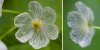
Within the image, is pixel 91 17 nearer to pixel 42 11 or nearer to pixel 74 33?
pixel 74 33

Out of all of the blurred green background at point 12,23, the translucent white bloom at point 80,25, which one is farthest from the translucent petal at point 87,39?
the blurred green background at point 12,23

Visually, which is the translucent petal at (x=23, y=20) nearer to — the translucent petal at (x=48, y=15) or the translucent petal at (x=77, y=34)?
the translucent petal at (x=48, y=15)

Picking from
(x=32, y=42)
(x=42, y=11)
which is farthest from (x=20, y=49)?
(x=42, y=11)

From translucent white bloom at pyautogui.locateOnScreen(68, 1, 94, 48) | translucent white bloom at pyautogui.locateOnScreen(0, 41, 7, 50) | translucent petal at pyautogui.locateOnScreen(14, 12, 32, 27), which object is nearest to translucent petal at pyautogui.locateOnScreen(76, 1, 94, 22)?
translucent white bloom at pyautogui.locateOnScreen(68, 1, 94, 48)

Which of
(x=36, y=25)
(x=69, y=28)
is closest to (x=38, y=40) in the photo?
(x=36, y=25)

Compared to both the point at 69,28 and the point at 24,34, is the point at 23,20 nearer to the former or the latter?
the point at 24,34

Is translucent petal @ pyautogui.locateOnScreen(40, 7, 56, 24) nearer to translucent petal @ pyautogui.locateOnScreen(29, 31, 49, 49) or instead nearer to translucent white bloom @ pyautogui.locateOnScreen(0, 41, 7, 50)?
translucent petal @ pyautogui.locateOnScreen(29, 31, 49, 49)

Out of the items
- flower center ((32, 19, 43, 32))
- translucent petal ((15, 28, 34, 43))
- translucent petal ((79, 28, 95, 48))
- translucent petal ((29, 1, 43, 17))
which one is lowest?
translucent petal ((79, 28, 95, 48))
